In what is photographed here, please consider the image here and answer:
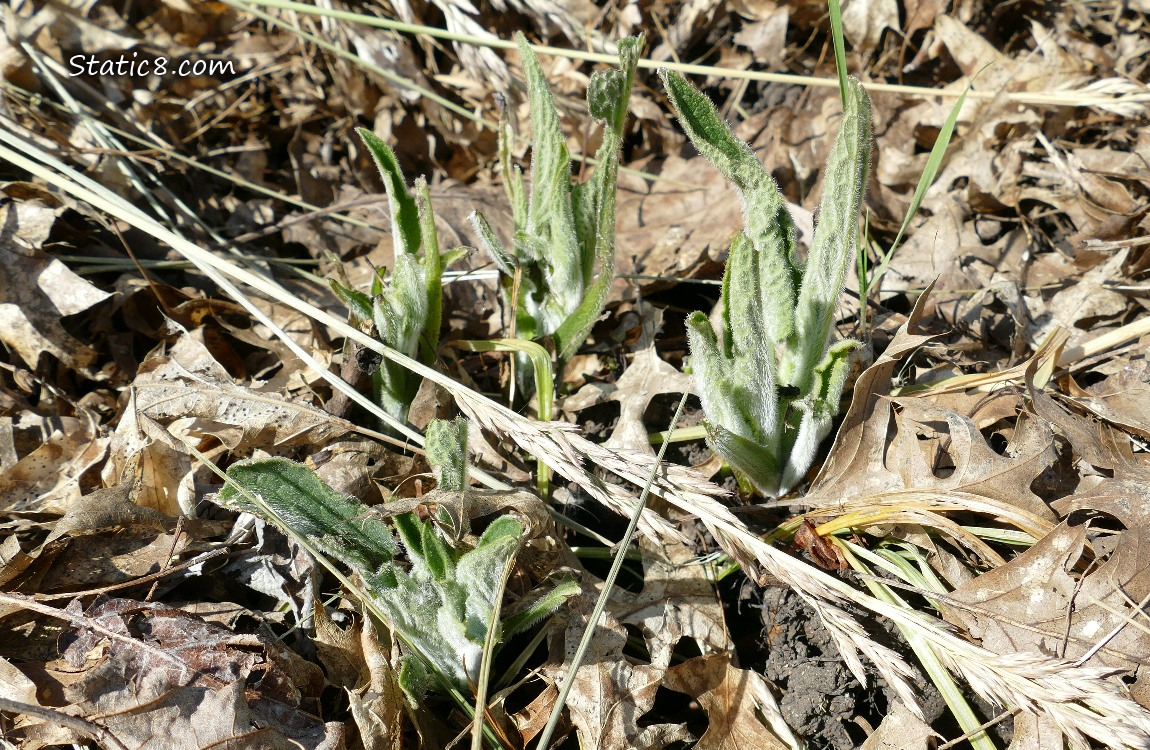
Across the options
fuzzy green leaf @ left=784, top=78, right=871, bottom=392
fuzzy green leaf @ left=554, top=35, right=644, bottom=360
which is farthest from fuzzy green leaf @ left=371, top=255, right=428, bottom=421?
fuzzy green leaf @ left=784, top=78, right=871, bottom=392

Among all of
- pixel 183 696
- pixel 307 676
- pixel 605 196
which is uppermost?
pixel 605 196

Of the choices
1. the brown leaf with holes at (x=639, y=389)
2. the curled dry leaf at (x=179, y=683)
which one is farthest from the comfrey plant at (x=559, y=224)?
the curled dry leaf at (x=179, y=683)

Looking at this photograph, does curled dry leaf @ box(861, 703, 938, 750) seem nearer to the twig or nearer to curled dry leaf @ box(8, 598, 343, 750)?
curled dry leaf @ box(8, 598, 343, 750)

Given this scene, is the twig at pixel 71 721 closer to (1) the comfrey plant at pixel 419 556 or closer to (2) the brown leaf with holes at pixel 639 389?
(1) the comfrey plant at pixel 419 556

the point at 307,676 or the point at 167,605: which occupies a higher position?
the point at 167,605

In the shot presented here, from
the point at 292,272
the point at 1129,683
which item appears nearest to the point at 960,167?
the point at 1129,683

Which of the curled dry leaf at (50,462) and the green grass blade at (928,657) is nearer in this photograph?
the green grass blade at (928,657)

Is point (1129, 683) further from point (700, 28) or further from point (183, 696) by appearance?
point (700, 28)
